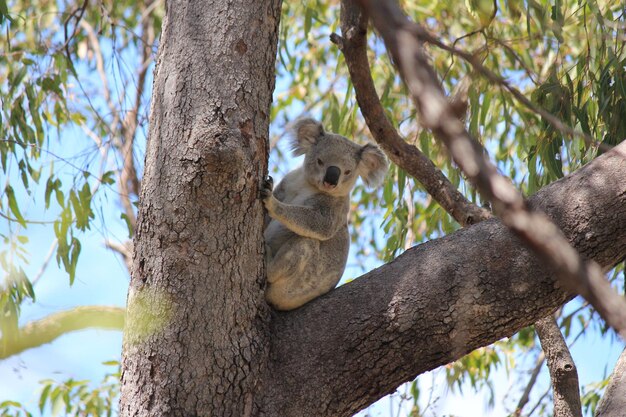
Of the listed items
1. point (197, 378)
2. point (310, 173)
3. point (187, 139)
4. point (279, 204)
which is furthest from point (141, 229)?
point (310, 173)

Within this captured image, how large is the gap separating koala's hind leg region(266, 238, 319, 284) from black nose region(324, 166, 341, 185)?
1.48 ft

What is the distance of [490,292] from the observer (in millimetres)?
2453

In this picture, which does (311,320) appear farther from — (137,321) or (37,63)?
(37,63)

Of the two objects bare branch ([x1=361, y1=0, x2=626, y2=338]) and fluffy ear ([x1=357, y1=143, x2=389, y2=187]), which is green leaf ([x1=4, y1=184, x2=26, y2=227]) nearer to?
fluffy ear ([x1=357, y1=143, x2=389, y2=187])

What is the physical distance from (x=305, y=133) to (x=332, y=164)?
12.9 inches

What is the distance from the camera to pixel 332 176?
12.7 ft

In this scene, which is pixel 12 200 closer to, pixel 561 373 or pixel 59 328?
pixel 561 373

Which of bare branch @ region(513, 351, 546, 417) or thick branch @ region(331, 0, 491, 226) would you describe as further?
bare branch @ region(513, 351, 546, 417)

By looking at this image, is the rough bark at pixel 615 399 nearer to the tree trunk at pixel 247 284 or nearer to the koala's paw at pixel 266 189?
the tree trunk at pixel 247 284

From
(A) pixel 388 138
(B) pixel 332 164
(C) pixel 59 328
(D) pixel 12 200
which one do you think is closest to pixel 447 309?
(A) pixel 388 138

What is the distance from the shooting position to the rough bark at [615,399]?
2541mm

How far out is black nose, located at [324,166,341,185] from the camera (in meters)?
3.86

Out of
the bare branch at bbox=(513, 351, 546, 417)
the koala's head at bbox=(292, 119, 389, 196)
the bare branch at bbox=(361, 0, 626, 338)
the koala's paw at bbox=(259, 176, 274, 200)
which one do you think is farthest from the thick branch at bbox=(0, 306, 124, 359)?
the bare branch at bbox=(513, 351, 546, 417)

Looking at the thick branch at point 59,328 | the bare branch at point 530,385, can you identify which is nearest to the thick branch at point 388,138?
the bare branch at point 530,385
